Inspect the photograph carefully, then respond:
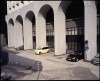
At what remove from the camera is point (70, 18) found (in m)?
38.7

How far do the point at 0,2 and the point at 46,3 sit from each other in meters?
40.3

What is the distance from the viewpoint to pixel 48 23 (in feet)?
150

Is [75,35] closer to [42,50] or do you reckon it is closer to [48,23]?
[42,50]

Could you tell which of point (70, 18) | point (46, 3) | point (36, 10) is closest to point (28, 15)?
point (36, 10)

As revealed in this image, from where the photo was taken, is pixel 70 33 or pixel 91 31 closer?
pixel 91 31

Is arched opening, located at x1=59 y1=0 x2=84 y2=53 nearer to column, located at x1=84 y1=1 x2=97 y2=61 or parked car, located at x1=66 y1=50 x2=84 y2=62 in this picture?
parked car, located at x1=66 y1=50 x2=84 y2=62

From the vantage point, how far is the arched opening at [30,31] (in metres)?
52.0

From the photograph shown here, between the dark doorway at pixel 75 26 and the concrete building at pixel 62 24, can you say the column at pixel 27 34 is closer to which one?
the concrete building at pixel 62 24

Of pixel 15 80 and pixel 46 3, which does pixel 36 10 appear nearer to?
pixel 46 3

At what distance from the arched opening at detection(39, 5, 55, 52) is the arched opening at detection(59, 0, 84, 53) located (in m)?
6.23

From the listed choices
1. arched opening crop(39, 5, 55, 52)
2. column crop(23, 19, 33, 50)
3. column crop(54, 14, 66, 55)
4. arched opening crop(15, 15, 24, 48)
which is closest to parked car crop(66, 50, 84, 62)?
column crop(54, 14, 66, 55)

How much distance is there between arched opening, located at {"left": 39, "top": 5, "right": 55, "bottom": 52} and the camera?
4472cm

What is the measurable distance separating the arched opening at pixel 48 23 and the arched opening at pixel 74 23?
245 inches

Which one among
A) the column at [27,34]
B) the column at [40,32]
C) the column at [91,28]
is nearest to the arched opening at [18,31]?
the column at [27,34]
